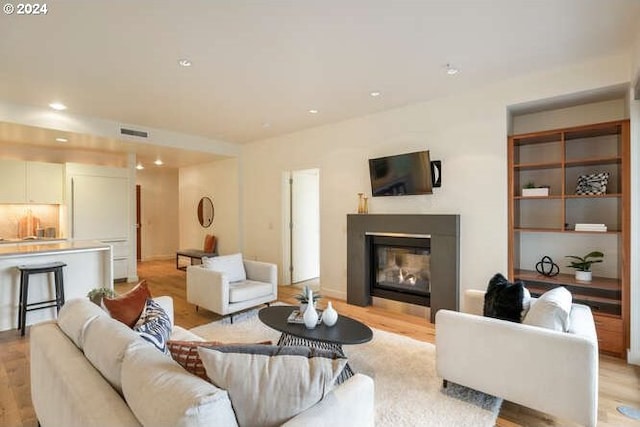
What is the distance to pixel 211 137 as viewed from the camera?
6125 mm

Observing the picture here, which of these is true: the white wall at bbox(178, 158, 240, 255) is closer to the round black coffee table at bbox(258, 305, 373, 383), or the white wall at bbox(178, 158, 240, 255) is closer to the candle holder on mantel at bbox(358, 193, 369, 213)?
the candle holder on mantel at bbox(358, 193, 369, 213)

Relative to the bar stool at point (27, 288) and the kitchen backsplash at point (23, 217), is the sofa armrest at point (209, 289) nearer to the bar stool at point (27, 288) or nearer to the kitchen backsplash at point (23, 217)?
the bar stool at point (27, 288)

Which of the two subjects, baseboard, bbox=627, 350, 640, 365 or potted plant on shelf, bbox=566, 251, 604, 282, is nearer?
baseboard, bbox=627, 350, 640, 365

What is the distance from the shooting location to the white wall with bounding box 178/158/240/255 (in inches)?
269

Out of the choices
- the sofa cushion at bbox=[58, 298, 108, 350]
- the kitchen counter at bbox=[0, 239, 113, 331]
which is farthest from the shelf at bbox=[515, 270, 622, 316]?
the kitchen counter at bbox=[0, 239, 113, 331]

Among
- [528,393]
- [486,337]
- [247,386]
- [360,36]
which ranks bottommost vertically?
[528,393]

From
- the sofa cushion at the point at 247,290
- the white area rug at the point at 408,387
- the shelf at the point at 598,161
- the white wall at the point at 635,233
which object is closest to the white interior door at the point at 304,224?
the sofa cushion at the point at 247,290

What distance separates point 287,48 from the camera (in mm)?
2805

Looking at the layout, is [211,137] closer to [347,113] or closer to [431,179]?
[347,113]

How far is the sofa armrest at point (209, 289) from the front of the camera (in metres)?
3.81

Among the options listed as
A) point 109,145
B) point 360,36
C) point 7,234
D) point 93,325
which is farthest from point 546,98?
point 7,234

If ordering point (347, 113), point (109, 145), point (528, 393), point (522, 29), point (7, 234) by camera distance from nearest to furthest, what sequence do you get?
point (528, 393) < point (522, 29) < point (347, 113) < point (109, 145) < point (7, 234)

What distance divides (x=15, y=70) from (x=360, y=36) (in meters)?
3.31

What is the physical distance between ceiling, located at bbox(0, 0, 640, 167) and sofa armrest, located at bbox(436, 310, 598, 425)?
216cm
